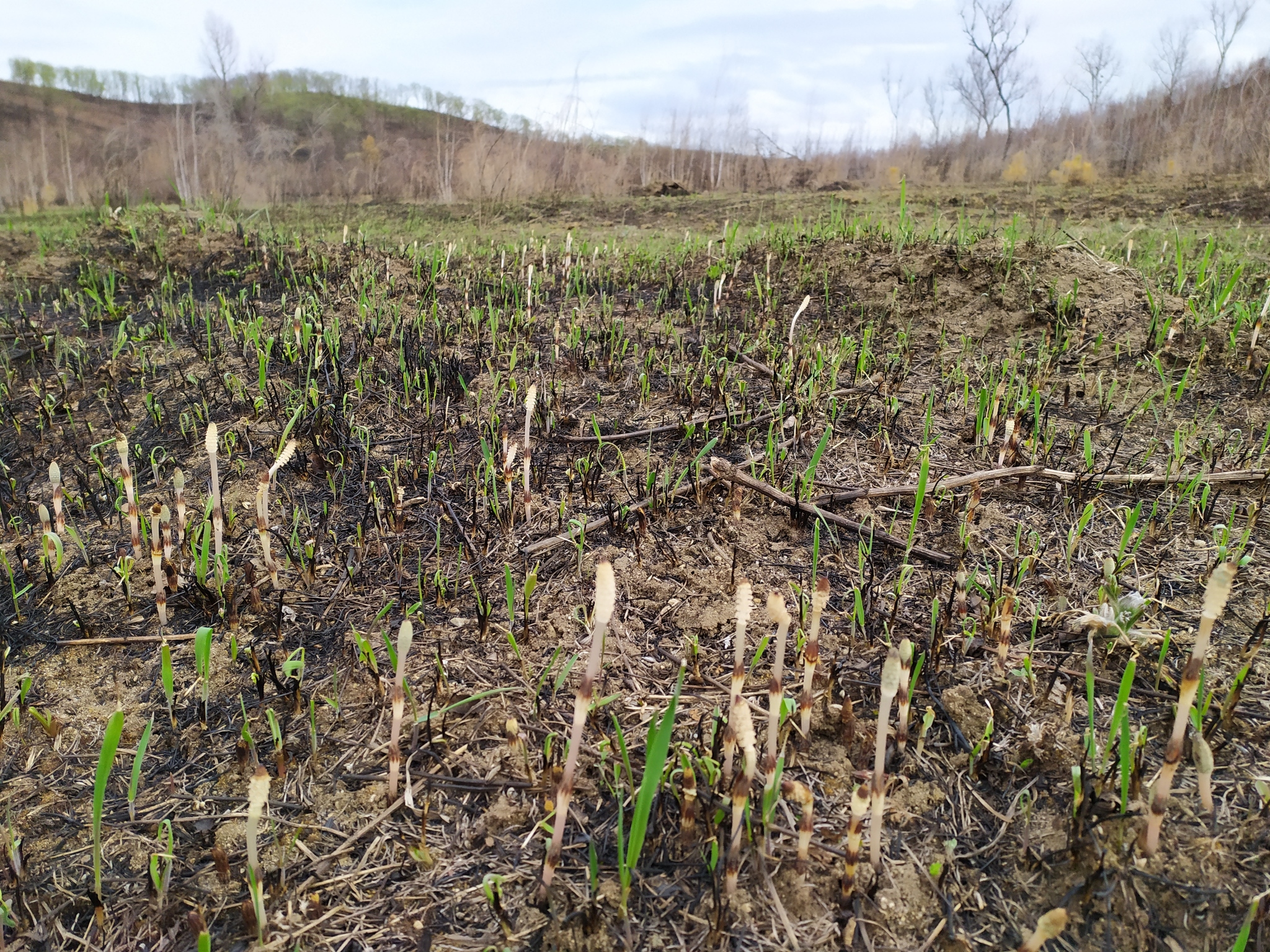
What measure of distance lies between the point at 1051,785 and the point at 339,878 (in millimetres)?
1512

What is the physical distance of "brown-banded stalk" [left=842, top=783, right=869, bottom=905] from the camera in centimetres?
124

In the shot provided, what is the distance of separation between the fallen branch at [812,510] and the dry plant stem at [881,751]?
3.31 feet

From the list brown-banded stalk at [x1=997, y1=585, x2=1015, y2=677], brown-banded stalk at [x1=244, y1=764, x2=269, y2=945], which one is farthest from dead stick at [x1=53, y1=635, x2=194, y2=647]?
brown-banded stalk at [x1=997, y1=585, x2=1015, y2=677]

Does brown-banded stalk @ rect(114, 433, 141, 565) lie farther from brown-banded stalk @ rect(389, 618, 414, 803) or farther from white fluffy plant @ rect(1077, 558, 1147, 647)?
white fluffy plant @ rect(1077, 558, 1147, 647)

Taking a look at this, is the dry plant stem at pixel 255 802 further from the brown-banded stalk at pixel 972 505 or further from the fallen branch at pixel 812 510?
the brown-banded stalk at pixel 972 505

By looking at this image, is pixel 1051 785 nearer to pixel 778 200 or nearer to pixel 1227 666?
pixel 1227 666

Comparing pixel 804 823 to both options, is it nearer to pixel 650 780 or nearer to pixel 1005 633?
pixel 650 780

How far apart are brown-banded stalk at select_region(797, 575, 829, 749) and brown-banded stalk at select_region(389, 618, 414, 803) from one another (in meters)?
0.79

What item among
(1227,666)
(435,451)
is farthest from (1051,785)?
(435,451)

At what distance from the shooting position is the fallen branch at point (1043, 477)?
248 cm

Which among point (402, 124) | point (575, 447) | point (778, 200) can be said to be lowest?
point (575, 447)

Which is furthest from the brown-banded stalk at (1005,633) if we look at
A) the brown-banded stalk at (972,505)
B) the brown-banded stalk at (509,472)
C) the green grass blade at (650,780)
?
the brown-banded stalk at (509,472)

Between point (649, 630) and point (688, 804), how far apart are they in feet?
2.25

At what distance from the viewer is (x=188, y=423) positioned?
3137 millimetres
